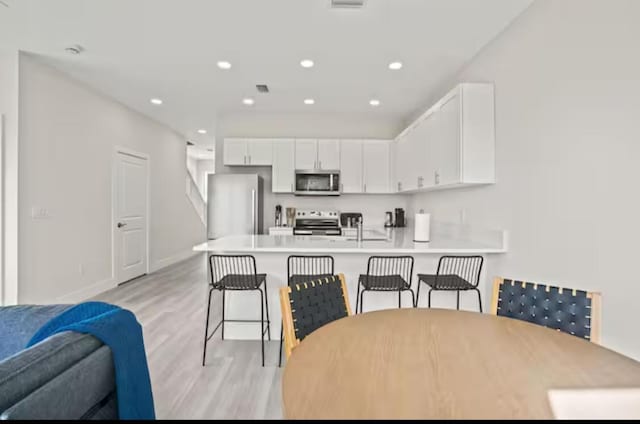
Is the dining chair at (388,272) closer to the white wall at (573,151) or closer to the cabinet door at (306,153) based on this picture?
the white wall at (573,151)

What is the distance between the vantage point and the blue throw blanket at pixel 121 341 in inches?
42.3

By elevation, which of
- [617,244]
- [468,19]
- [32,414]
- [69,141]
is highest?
[468,19]

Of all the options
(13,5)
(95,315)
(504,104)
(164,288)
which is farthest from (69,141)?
(504,104)

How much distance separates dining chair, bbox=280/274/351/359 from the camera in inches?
52.9

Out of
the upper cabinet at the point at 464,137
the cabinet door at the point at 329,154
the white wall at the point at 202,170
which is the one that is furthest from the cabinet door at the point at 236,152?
the white wall at the point at 202,170

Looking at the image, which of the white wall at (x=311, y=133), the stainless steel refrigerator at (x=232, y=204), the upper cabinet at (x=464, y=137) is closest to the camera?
the upper cabinet at (x=464, y=137)

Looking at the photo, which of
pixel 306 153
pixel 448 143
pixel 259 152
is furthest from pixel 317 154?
pixel 448 143

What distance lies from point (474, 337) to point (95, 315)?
1.39 meters

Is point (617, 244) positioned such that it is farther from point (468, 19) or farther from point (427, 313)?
point (468, 19)

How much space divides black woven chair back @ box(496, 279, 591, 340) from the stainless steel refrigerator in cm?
375

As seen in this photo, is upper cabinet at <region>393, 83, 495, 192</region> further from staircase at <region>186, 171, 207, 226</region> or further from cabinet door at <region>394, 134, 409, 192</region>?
staircase at <region>186, 171, 207, 226</region>

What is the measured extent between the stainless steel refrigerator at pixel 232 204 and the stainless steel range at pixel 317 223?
2.45ft

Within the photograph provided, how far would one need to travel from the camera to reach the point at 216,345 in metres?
2.95

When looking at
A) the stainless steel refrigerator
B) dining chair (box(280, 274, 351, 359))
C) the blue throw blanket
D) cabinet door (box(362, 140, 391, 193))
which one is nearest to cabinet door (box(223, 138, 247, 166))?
the stainless steel refrigerator
